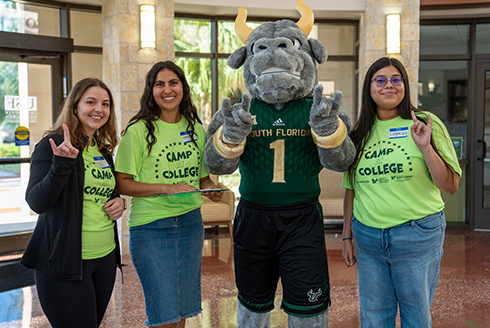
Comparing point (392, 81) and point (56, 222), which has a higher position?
point (392, 81)

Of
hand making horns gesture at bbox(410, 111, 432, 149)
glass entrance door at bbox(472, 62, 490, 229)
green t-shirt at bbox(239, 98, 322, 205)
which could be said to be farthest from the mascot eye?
glass entrance door at bbox(472, 62, 490, 229)

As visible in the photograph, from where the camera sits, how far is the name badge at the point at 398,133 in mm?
2062

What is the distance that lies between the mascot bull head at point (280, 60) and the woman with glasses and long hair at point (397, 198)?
299mm

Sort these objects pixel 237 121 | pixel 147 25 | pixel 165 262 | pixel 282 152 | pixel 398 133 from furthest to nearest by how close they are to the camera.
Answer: pixel 147 25
pixel 165 262
pixel 282 152
pixel 398 133
pixel 237 121

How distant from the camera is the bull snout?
84.9 inches

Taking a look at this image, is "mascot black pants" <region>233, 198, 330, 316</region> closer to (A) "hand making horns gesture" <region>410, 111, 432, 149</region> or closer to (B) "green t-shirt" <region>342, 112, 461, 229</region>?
(B) "green t-shirt" <region>342, 112, 461, 229</region>

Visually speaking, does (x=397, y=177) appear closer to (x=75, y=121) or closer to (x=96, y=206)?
(x=96, y=206)

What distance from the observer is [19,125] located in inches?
201

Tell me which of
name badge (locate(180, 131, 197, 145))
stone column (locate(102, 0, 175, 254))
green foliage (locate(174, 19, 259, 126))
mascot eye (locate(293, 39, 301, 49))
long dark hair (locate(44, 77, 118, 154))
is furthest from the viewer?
green foliage (locate(174, 19, 259, 126))

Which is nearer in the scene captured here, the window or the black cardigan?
the black cardigan

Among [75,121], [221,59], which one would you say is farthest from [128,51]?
[75,121]

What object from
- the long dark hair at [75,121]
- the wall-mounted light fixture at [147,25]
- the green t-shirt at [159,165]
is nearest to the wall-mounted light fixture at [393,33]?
the wall-mounted light fixture at [147,25]

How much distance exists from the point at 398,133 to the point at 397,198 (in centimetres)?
30

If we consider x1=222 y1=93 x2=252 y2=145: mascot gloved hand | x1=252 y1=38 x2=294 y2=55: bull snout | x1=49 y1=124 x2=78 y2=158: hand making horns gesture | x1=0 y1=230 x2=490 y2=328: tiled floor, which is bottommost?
x1=0 y1=230 x2=490 y2=328: tiled floor
